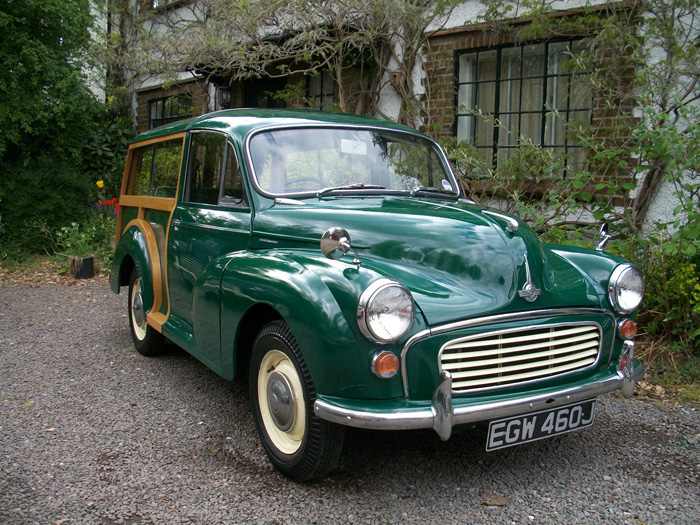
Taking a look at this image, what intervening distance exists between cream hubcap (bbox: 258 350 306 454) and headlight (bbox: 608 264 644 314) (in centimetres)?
152

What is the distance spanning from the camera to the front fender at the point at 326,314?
7.56ft

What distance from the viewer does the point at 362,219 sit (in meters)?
2.93

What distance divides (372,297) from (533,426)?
923mm

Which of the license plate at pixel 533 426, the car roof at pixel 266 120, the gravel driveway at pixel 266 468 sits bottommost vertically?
the gravel driveway at pixel 266 468

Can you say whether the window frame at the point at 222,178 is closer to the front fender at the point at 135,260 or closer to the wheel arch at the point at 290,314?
the wheel arch at the point at 290,314

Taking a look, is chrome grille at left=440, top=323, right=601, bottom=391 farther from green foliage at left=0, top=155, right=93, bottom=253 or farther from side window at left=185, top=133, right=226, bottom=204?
green foliage at left=0, top=155, right=93, bottom=253

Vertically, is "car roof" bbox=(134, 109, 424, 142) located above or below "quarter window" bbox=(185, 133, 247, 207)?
above

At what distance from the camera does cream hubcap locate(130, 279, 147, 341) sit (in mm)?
4594

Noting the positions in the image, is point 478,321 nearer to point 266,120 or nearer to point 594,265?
point 594,265

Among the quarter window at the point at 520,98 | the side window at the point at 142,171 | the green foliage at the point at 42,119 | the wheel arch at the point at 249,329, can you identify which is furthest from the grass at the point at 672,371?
the green foliage at the point at 42,119

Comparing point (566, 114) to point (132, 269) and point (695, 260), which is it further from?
point (132, 269)

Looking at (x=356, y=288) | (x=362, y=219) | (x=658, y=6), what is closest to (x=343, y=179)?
(x=362, y=219)

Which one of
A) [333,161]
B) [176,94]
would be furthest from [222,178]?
[176,94]

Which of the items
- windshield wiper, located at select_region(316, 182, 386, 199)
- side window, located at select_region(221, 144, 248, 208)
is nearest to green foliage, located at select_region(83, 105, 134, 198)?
side window, located at select_region(221, 144, 248, 208)
